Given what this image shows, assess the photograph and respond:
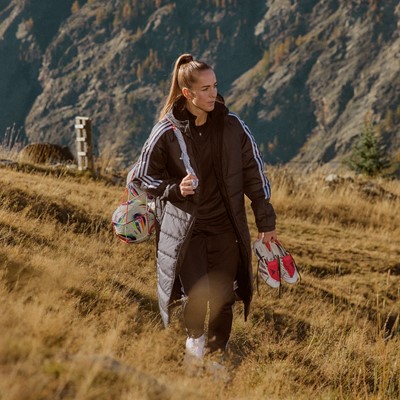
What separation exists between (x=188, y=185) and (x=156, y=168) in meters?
0.40

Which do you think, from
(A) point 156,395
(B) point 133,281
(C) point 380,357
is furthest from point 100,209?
(A) point 156,395

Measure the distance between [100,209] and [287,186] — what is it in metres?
5.64

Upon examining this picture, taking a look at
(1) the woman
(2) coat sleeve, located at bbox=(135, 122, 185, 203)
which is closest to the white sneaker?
(1) the woman

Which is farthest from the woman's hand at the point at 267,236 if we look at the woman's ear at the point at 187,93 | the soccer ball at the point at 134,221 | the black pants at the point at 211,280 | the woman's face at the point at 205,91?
the woman's ear at the point at 187,93

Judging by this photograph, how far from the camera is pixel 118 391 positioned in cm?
277

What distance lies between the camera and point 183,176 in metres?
4.27

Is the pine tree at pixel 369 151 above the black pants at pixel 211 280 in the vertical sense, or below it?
below

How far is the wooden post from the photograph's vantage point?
558 inches

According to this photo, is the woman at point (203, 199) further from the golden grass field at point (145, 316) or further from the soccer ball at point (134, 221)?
the golden grass field at point (145, 316)

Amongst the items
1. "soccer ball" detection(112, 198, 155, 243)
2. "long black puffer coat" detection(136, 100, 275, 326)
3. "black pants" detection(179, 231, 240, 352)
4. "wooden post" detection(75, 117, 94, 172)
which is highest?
"long black puffer coat" detection(136, 100, 275, 326)

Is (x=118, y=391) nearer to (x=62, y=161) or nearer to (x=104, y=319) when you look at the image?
(x=104, y=319)

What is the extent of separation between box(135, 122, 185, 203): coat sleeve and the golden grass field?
0.86 metres

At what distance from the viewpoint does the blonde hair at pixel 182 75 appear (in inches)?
163

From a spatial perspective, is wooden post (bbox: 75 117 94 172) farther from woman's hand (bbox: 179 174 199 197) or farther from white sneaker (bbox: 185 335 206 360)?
woman's hand (bbox: 179 174 199 197)
